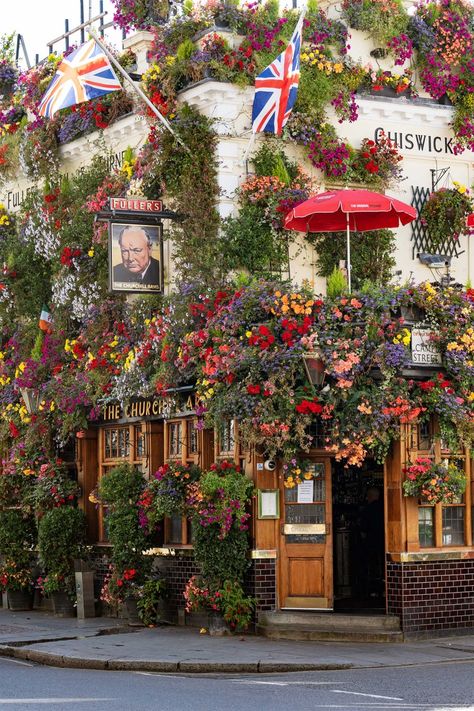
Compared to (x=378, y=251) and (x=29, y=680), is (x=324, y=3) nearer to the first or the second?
(x=378, y=251)

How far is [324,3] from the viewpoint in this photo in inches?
869

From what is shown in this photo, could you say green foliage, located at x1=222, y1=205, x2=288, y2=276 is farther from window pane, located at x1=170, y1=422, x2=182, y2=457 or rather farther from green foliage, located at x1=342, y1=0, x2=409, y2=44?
green foliage, located at x1=342, y1=0, x2=409, y2=44

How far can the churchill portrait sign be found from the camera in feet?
67.8

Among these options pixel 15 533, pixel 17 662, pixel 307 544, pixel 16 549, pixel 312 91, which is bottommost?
pixel 17 662

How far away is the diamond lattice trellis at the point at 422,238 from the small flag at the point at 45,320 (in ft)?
20.7

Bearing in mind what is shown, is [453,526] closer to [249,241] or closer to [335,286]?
[335,286]

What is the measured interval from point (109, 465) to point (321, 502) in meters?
4.73

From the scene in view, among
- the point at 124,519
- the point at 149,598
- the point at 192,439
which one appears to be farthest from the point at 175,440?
the point at 149,598

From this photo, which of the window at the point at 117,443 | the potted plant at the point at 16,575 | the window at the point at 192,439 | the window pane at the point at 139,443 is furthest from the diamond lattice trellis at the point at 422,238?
the potted plant at the point at 16,575

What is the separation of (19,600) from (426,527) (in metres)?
8.07

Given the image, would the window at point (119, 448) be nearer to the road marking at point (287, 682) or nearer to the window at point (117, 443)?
the window at point (117, 443)

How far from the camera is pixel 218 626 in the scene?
1956 cm

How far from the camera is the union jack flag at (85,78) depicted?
2062 cm

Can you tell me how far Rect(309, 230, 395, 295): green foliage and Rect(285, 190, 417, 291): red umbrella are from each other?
458mm
